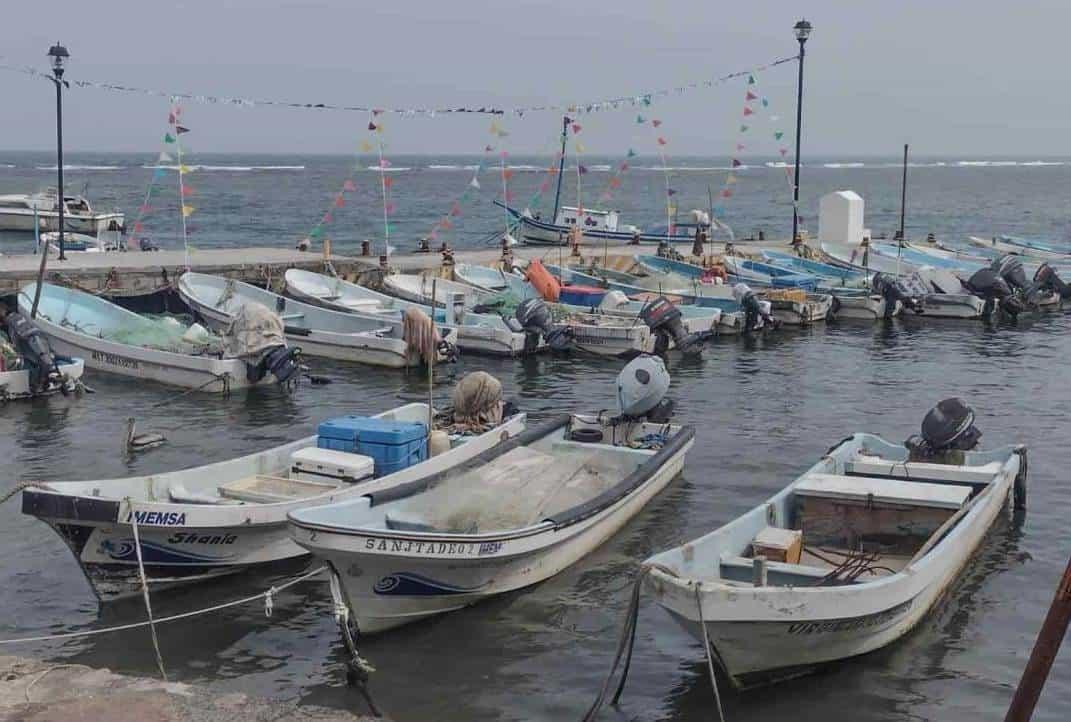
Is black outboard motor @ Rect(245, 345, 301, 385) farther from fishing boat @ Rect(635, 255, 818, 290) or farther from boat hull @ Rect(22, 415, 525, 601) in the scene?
fishing boat @ Rect(635, 255, 818, 290)

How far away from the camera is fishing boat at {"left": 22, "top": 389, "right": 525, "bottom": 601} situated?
11.2 m

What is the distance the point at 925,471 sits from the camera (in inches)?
Result: 538

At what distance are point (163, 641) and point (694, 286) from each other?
73.2ft

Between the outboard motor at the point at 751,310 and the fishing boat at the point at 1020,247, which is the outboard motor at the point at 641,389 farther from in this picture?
the fishing boat at the point at 1020,247

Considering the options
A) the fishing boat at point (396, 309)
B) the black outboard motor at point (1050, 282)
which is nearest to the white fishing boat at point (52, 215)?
the fishing boat at point (396, 309)

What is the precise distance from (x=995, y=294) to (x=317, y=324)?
17707 millimetres

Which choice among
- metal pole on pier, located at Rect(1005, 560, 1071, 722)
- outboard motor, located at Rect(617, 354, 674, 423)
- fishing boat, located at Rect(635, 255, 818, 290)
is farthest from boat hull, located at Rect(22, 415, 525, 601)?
fishing boat, located at Rect(635, 255, 818, 290)

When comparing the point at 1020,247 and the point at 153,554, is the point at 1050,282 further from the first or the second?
the point at 153,554

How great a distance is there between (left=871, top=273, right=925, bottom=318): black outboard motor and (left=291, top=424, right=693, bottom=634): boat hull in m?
21.5

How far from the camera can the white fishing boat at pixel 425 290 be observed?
29.1 meters

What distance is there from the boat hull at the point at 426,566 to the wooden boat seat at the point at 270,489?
1.95m

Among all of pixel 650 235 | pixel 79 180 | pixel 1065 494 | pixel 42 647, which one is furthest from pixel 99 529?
pixel 79 180

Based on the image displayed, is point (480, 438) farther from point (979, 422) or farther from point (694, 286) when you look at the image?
point (694, 286)

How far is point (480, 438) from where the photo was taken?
14.9 m
